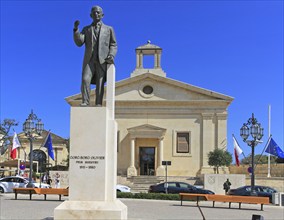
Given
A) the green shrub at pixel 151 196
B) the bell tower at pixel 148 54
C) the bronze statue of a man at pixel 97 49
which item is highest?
the bell tower at pixel 148 54

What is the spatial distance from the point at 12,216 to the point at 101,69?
287 inches

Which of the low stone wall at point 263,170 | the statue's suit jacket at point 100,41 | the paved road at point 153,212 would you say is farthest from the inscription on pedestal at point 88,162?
the low stone wall at point 263,170

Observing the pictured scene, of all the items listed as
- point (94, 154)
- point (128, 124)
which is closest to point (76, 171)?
point (94, 154)

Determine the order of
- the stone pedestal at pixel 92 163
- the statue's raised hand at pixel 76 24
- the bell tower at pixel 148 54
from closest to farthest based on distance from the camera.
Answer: the stone pedestal at pixel 92 163, the statue's raised hand at pixel 76 24, the bell tower at pixel 148 54

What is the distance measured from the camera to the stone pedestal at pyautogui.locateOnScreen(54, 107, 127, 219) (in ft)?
31.1

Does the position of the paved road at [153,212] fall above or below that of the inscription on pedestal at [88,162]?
below

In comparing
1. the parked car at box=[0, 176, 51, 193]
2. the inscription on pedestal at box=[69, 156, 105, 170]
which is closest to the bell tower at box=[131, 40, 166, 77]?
the parked car at box=[0, 176, 51, 193]

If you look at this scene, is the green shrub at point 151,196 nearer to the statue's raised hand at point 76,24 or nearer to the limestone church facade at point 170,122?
the statue's raised hand at point 76,24

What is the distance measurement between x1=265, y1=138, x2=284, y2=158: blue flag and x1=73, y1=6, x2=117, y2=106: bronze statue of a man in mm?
21193

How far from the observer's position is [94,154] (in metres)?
9.59

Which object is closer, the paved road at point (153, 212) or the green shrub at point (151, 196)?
the paved road at point (153, 212)

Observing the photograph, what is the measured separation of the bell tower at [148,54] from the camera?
171 feet

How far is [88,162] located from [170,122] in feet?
134

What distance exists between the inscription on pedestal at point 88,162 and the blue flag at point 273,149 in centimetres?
2169
